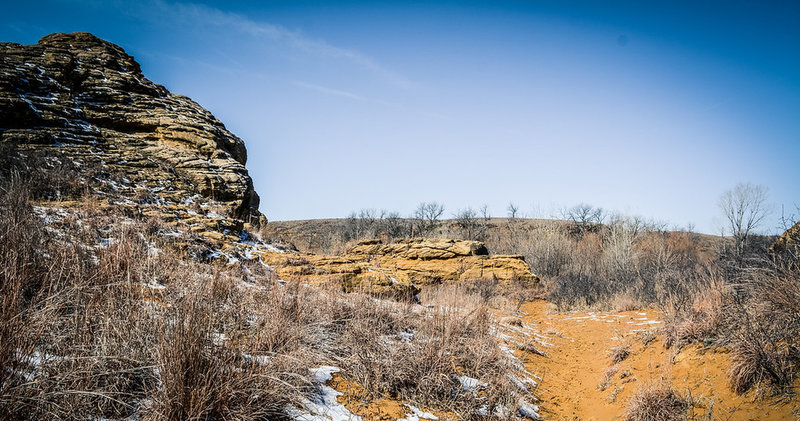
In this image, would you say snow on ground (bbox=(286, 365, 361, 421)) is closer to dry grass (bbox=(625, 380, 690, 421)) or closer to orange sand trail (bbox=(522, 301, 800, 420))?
orange sand trail (bbox=(522, 301, 800, 420))

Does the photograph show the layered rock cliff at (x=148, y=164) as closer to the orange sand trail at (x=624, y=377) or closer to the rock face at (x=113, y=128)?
the rock face at (x=113, y=128)

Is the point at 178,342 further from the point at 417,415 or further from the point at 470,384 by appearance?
the point at 470,384

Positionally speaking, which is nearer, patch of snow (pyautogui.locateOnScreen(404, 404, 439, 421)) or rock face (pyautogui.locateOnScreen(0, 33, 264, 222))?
patch of snow (pyautogui.locateOnScreen(404, 404, 439, 421))

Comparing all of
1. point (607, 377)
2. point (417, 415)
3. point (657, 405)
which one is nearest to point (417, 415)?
point (417, 415)

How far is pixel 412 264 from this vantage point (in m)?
13.6

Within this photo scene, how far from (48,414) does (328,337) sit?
98.5 inches

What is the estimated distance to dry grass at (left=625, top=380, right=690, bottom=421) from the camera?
330cm

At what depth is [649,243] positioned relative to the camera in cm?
2475

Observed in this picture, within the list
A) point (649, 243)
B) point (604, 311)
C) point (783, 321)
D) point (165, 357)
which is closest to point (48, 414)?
point (165, 357)

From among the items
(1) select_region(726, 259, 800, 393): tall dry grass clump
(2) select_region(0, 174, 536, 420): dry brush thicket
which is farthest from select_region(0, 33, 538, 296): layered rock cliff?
(1) select_region(726, 259, 800, 393): tall dry grass clump

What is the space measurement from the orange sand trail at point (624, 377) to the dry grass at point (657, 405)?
0.12 metres

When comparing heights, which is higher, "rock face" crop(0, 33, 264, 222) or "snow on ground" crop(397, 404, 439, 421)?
"rock face" crop(0, 33, 264, 222)

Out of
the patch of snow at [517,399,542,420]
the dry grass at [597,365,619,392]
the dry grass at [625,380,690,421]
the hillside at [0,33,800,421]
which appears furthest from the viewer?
the dry grass at [597,365,619,392]

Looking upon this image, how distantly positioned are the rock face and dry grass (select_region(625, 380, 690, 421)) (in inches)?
442
